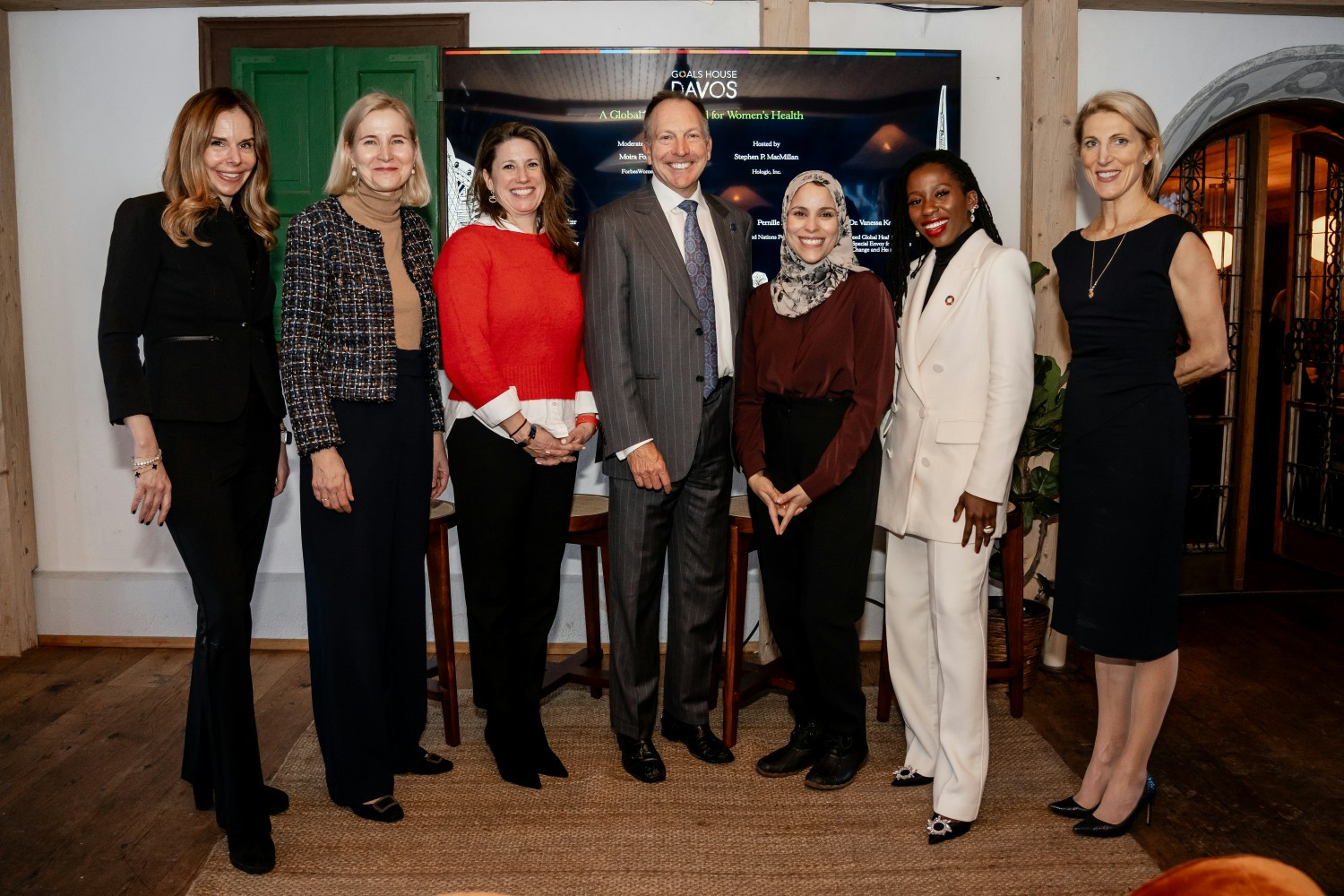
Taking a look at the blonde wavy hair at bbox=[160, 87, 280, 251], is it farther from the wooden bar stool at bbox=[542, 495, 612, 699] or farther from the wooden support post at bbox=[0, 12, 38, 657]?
the wooden support post at bbox=[0, 12, 38, 657]

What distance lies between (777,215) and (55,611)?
3.27 m

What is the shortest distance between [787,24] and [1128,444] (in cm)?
220

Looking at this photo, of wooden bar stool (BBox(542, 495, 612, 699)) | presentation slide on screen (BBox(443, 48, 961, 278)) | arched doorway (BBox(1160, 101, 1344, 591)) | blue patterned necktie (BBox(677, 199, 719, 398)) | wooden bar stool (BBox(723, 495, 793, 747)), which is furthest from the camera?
arched doorway (BBox(1160, 101, 1344, 591))

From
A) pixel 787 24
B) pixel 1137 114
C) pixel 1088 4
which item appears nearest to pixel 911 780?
pixel 1137 114

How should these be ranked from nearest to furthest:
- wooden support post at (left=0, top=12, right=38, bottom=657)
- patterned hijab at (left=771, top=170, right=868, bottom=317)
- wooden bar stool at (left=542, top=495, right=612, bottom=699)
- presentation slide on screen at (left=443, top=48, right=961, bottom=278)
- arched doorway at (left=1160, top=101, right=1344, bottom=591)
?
patterned hijab at (left=771, top=170, right=868, bottom=317)
wooden bar stool at (left=542, top=495, right=612, bottom=699)
presentation slide on screen at (left=443, top=48, right=961, bottom=278)
wooden support post at (left=0, top=12, right=38, bottom=657)
arched doorway at (left=1160, top=101, right=1344, bottom=591)

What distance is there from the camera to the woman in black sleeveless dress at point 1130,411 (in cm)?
236

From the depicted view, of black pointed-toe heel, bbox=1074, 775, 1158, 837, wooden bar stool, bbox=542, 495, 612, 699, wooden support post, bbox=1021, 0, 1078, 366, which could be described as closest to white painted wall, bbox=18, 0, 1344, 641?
wooden support post, bbox=1021, 0, 1078, 366

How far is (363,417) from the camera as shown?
248cm

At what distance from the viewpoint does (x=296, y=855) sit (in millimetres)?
2438

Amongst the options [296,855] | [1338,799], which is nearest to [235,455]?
[296,855]

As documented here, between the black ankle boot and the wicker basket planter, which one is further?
the wicker basket planter

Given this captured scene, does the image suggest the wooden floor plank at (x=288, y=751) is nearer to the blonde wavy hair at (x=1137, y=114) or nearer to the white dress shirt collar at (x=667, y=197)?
the blonde wavy hair at (x=1137, y=114)

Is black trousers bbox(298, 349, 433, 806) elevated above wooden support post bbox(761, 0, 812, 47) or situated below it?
below

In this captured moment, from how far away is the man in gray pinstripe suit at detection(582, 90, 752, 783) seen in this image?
2.63m
